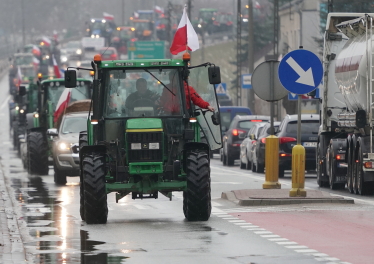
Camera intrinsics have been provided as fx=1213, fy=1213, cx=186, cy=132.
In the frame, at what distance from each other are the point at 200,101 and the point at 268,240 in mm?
3861

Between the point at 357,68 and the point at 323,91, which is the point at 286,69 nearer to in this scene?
the point at 357,68

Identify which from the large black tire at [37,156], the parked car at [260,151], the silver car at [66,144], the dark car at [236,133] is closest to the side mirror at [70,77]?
the silver car at [66,144]

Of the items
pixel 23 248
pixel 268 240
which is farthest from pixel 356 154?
pixel 23 248

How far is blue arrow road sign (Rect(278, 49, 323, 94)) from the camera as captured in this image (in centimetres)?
1950

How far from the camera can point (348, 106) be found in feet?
77.3

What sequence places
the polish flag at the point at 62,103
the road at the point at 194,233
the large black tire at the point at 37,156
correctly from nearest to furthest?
the road at the point at 194,233, the polish flag at the point at 62,103, the large black tire at the point at 37,156

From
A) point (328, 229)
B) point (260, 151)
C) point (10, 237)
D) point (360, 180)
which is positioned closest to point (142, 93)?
point (10, 237)

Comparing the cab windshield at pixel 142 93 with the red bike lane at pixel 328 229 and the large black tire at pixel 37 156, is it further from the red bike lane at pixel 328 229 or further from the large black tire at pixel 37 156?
the large black tire at pixel 37 156

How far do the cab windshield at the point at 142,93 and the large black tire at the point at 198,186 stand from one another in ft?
2.97

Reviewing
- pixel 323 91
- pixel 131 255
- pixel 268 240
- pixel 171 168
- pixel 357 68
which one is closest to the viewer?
pixel 131 255

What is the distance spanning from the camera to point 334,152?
24.4m

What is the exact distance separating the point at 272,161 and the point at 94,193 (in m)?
6.76

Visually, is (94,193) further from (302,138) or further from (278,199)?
(302,138)

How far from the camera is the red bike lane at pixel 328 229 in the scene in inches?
474
